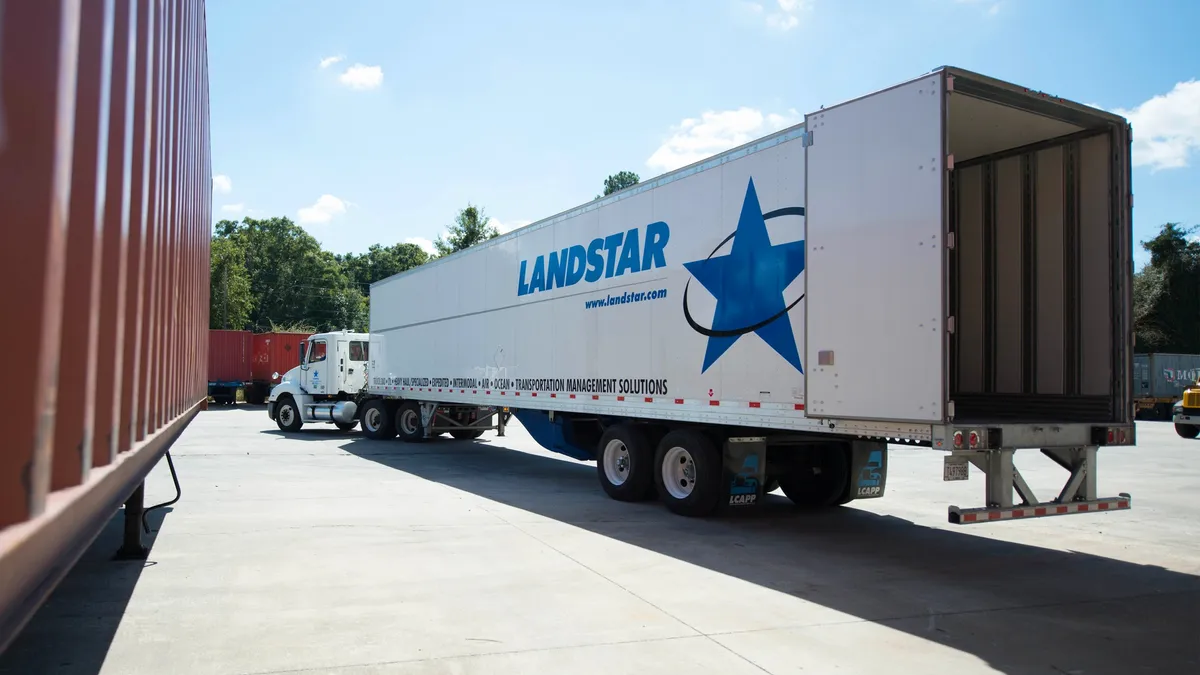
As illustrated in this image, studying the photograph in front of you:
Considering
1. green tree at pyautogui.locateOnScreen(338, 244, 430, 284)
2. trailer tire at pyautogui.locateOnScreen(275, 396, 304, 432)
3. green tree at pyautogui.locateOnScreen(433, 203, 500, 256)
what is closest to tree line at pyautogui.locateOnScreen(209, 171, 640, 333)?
green tree at pyautogui.locateOnScreen(338, 244, 430, 284)

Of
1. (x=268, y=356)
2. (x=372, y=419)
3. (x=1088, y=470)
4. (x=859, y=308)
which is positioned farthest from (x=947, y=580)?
(x=268, y=356)


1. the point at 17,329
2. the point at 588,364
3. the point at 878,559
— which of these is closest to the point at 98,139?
the point at 17,329

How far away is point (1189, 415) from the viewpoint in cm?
2442

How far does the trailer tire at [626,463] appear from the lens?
1052 centimetres

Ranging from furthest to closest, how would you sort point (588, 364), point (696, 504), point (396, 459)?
point (396, 459), point (588, 364), point (696, 504)

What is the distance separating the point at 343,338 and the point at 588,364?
1265 cm

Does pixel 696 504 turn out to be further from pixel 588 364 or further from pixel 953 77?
pixel 953 77

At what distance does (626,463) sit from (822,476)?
8.20 ft

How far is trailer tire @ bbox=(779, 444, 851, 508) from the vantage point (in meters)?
10.1

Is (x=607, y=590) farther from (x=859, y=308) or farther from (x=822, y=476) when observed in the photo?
(x=822, y=476)

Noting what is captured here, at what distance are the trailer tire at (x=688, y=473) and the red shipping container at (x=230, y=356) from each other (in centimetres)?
3059

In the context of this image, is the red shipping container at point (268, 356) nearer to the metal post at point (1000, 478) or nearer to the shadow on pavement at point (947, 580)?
the shadow on pavement at point (947, 580)

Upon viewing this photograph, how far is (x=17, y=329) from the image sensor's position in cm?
163

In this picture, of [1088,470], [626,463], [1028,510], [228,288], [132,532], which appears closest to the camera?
[1028,510]
